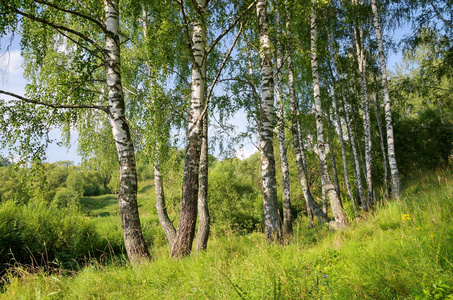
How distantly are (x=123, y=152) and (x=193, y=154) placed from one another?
1289mm

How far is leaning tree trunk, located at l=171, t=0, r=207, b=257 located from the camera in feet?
13.6

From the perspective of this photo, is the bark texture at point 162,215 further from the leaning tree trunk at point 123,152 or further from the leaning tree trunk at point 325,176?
the leaning tree trunk at point 325,176

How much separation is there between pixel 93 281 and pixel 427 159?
20.8 metres

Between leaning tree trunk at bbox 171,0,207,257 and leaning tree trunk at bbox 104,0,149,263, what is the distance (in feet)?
2.37

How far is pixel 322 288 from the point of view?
1927 millimetres

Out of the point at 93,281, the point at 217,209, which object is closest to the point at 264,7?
the point at 93,281

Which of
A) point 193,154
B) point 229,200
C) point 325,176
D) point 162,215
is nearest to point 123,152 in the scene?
point 193,154

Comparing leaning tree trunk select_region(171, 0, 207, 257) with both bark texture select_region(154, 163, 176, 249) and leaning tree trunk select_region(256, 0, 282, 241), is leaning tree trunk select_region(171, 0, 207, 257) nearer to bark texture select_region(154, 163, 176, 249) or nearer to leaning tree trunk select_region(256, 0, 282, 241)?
leaning tree trunk select_region(256, 0, 282, 241)

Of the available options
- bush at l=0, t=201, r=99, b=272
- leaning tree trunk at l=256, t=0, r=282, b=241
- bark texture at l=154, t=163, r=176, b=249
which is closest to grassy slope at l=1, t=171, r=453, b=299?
leaning tree trunk at l=256, t=0, r=282, b=241

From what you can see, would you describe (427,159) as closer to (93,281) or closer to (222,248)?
(222,248)

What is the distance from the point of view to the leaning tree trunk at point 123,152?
4.12 m

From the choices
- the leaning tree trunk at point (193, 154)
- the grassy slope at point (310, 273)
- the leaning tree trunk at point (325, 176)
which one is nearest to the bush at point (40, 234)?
the grassy slope at point (310, 273)

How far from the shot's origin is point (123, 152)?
428cm

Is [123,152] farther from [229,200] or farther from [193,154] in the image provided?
[229,200]
